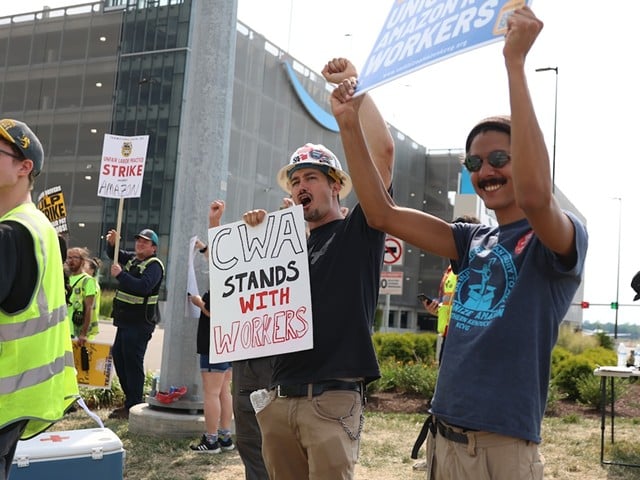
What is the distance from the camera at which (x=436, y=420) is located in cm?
247

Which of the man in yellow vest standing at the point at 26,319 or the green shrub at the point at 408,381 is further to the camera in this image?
the green shrub at the point at 408,381

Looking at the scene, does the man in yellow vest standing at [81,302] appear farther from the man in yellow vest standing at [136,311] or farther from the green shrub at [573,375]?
the green shrub at [573,375]

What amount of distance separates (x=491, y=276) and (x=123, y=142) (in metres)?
8.61

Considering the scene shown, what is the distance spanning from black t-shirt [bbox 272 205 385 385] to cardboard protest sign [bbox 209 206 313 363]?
65 mm

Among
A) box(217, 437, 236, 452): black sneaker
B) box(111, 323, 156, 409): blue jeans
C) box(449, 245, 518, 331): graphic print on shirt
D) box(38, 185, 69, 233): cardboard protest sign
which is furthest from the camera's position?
box(38, 185, 69, 233): cardboard protest sign

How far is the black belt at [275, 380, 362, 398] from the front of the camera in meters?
3.34

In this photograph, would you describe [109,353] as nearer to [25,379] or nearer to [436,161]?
[25,379]

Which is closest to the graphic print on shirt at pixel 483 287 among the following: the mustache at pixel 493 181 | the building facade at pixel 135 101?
the mustache at pixel 493 181

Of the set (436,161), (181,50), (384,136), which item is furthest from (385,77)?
(436,161)

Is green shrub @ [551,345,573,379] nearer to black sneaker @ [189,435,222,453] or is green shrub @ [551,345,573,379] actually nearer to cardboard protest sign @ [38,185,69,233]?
black sneaker @ [189,435,222,453]

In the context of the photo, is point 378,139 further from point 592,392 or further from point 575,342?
point 575,342

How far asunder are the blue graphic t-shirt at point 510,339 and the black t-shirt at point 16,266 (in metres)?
1.50

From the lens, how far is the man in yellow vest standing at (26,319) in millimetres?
2689

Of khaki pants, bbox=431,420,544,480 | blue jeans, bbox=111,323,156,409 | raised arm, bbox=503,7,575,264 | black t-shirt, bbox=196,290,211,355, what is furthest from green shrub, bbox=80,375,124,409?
raised arm, bbox=503,7,575,264
